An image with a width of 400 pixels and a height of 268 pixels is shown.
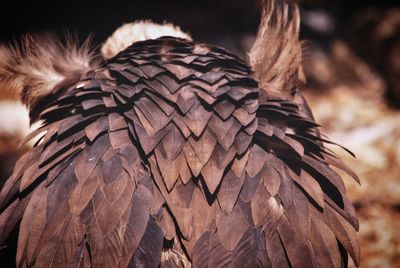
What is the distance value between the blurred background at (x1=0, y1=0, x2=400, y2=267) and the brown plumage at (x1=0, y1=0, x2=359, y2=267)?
2.95ft

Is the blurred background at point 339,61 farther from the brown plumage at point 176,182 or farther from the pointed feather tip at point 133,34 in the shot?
the brown plumage at point 176,182

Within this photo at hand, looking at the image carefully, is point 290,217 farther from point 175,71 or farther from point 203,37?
point 203,37

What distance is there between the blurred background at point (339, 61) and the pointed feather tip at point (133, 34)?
1.99 feet

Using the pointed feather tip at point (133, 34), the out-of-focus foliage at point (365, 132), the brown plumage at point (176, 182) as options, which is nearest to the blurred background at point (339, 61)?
the out-of-focus foliage at point (365, 132)

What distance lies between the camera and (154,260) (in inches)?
35.8

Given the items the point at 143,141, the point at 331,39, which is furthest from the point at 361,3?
the point at 143,141

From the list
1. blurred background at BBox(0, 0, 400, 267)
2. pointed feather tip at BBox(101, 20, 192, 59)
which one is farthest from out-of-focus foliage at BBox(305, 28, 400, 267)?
pointed feather tip at BBox(101, 20, 192, 59)

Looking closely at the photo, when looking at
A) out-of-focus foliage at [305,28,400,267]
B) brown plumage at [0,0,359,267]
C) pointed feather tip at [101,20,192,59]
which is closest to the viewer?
brown plumage at [0,0,359,267]

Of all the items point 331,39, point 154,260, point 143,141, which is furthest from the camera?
point 331,39

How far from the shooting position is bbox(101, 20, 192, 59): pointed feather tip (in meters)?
1.53

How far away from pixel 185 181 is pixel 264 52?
63 cm

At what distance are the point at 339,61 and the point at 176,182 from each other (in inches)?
114

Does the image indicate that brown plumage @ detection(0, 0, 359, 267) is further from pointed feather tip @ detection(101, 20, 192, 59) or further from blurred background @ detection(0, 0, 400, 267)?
blurred background @ detection(0, 0, 400, 267)

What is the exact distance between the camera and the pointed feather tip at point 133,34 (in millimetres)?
1528
